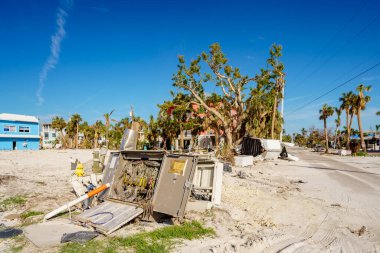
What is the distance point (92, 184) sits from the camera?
10617 mm

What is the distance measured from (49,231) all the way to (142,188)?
2.59 m

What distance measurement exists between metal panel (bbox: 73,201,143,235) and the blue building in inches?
2142

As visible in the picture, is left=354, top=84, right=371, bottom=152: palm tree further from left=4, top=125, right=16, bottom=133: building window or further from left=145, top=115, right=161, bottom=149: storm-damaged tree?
left=4, top=125, right=16, bottom=133: building window

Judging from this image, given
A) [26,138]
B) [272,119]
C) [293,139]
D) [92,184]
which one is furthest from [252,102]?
[293,139]

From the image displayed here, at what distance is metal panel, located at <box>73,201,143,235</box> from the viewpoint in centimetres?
643

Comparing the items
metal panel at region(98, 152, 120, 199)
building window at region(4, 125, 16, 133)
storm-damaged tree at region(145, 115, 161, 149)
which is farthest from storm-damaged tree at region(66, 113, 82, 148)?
metal panel at region(98, 152, 120, 199)

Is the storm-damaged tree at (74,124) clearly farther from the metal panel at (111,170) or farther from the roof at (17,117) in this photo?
the metal panel at (111,170)

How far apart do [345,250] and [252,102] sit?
1004 inches

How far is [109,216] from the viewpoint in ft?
22.8

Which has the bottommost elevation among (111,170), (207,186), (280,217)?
(280,217)

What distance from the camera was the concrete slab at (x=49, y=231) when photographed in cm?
579

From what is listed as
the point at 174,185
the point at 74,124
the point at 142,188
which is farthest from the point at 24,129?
the point at 174,185

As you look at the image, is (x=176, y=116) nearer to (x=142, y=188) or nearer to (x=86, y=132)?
(x=142, y=188)

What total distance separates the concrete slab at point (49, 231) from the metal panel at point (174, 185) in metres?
1.92
